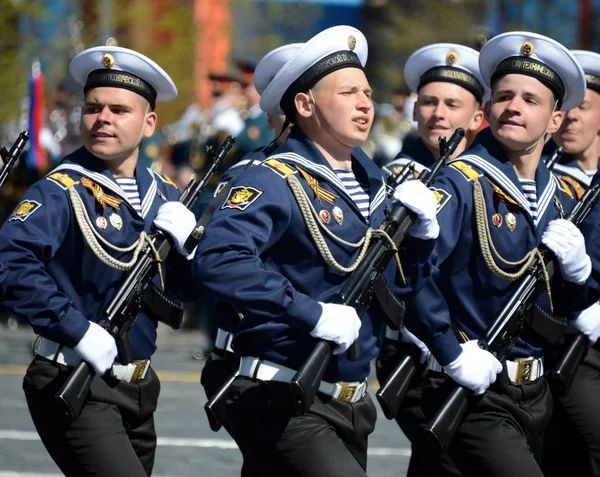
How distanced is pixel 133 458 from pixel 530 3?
22.5 meters

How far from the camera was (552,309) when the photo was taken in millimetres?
6285

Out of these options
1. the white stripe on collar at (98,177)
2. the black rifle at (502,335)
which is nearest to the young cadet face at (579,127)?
the black rifle at (502,335)

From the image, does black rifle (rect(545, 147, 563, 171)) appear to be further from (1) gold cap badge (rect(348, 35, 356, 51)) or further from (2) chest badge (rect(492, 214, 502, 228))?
(1) gold cap badge (rect(348, 35, 356, 51))

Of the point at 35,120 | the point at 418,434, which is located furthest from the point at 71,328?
the point at 35,120

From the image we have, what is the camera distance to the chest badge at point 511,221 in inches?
238

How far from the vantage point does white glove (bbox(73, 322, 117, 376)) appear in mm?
5852

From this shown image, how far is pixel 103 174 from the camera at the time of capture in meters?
6.42

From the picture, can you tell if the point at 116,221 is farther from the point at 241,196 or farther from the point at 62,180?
the point at 241,196

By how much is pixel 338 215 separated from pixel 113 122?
4.52 ft

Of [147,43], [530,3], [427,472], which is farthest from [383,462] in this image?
[530,3]

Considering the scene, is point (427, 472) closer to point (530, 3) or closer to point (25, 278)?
point (25, 278)

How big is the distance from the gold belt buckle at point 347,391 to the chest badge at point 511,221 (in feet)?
3.20

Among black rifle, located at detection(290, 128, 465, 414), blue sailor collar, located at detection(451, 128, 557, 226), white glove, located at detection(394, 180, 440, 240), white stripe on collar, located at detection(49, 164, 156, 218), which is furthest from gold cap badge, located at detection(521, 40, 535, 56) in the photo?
white stripe on collar, located at detection(49, 164, 156, 218)

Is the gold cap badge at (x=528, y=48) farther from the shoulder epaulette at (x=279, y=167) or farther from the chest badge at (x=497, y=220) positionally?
the shoulder epaulette at (x=279, y=167)
